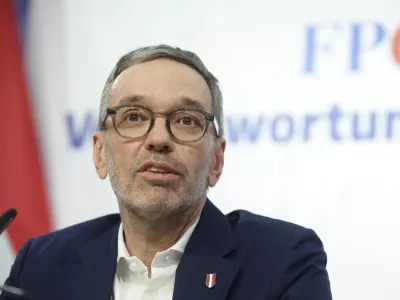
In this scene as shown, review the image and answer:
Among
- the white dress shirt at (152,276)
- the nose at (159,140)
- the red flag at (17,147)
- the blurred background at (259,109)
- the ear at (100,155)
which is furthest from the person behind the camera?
the red flag at (17,147)

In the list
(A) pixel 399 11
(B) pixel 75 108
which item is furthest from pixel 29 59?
(A) pixel 399 11

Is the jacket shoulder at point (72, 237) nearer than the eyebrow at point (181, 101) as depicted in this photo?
No

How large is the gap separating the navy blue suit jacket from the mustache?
225 millimetres

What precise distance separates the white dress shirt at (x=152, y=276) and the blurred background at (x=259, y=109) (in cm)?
69

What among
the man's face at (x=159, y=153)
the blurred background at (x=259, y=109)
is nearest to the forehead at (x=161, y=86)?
the man's face at (x=159, y=153)

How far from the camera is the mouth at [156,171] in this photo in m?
1.44

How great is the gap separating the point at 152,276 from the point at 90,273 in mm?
185

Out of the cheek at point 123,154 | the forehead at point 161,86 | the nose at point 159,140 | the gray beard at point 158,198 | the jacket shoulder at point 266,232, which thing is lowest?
the jacket shoulder at point 266,232

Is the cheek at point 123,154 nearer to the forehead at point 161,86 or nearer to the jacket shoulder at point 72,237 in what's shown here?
the forehead at point 161,86

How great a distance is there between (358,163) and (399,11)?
23.2 inches

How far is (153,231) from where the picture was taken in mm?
1577

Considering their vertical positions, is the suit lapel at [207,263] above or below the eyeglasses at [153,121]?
below

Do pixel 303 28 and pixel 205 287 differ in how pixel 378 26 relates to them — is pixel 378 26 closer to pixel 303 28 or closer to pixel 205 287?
pixel 303 28

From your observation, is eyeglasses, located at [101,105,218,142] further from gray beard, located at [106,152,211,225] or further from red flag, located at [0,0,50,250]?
red flag, located at [0,0,50,250]
